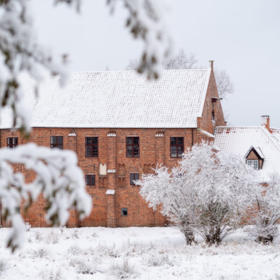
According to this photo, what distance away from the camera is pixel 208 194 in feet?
67.9

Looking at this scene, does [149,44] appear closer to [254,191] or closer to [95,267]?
[95,267]

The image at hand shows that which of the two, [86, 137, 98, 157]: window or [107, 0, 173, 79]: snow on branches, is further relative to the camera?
[86, 137, 98, 157]: window

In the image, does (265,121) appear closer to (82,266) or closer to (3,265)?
(82,266)

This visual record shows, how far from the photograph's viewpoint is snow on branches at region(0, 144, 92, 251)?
3537 mm

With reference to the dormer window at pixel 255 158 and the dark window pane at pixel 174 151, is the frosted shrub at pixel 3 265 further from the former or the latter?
the dormer window at pixel 255 158

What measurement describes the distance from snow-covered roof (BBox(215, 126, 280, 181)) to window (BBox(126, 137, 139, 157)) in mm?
5968

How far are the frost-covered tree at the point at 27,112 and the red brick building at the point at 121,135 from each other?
83.0ft

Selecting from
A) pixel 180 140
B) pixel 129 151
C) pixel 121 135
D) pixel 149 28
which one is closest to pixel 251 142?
pixel 180 140

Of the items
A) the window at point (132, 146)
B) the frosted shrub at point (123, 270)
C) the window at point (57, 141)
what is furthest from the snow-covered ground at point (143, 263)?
the window at point (57, 141)

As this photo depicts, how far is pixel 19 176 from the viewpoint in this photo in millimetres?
3785

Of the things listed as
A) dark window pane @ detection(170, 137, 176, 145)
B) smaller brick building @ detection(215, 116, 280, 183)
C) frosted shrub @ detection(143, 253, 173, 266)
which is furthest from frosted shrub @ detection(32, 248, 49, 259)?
smaller brick building @ detection(215, 116, 280, 183)

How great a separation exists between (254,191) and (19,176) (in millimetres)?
18873

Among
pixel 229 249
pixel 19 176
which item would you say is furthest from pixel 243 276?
pixel 19 176

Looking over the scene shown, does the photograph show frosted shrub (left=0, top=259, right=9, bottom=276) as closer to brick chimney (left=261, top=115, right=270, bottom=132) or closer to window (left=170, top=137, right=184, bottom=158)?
window (left=170, top=137, right=184, bottom=158)
